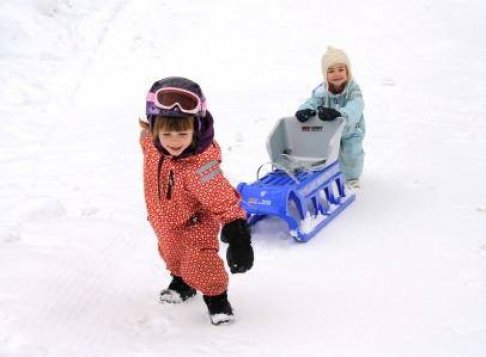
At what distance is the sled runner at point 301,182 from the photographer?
375 cm

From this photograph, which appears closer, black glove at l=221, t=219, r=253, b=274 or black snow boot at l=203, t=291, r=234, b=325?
black glove at l=221, t=219, r=253, b=274

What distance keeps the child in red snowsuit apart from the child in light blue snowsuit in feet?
6.11

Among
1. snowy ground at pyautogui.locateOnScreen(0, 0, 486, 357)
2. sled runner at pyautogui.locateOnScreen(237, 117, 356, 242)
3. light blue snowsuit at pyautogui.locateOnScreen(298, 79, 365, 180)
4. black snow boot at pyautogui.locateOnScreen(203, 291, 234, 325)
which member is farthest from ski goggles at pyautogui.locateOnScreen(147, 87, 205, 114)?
light blue snowsuit at pyautogui.locateOnScreen(298, 79, 365, 180)

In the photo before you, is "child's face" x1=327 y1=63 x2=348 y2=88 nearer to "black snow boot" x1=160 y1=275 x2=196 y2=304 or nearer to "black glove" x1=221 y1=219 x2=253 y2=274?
"black snow boot" x1=160 y1=275 x2=196 y2=304

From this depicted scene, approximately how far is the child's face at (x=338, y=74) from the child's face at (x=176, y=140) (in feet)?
7.45

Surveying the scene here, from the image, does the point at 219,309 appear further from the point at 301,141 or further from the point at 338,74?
the point at 338,74

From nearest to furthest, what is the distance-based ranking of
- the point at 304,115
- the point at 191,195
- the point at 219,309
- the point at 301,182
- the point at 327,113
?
the point at 191,195
the point at 219,309
the point at 301,182
the point at 327,113
the point at 304,115

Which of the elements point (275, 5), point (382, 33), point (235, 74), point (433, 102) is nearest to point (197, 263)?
point (433, 102)

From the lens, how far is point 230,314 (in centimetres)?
277

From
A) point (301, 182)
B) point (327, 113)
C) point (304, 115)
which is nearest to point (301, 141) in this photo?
point (304, 115)

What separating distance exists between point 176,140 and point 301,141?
2.18 meters

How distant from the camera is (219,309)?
109 inches

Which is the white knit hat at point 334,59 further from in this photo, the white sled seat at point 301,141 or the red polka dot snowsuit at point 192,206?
the red polka dot snowsuit at point 192,206

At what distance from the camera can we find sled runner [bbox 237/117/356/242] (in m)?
3.75
